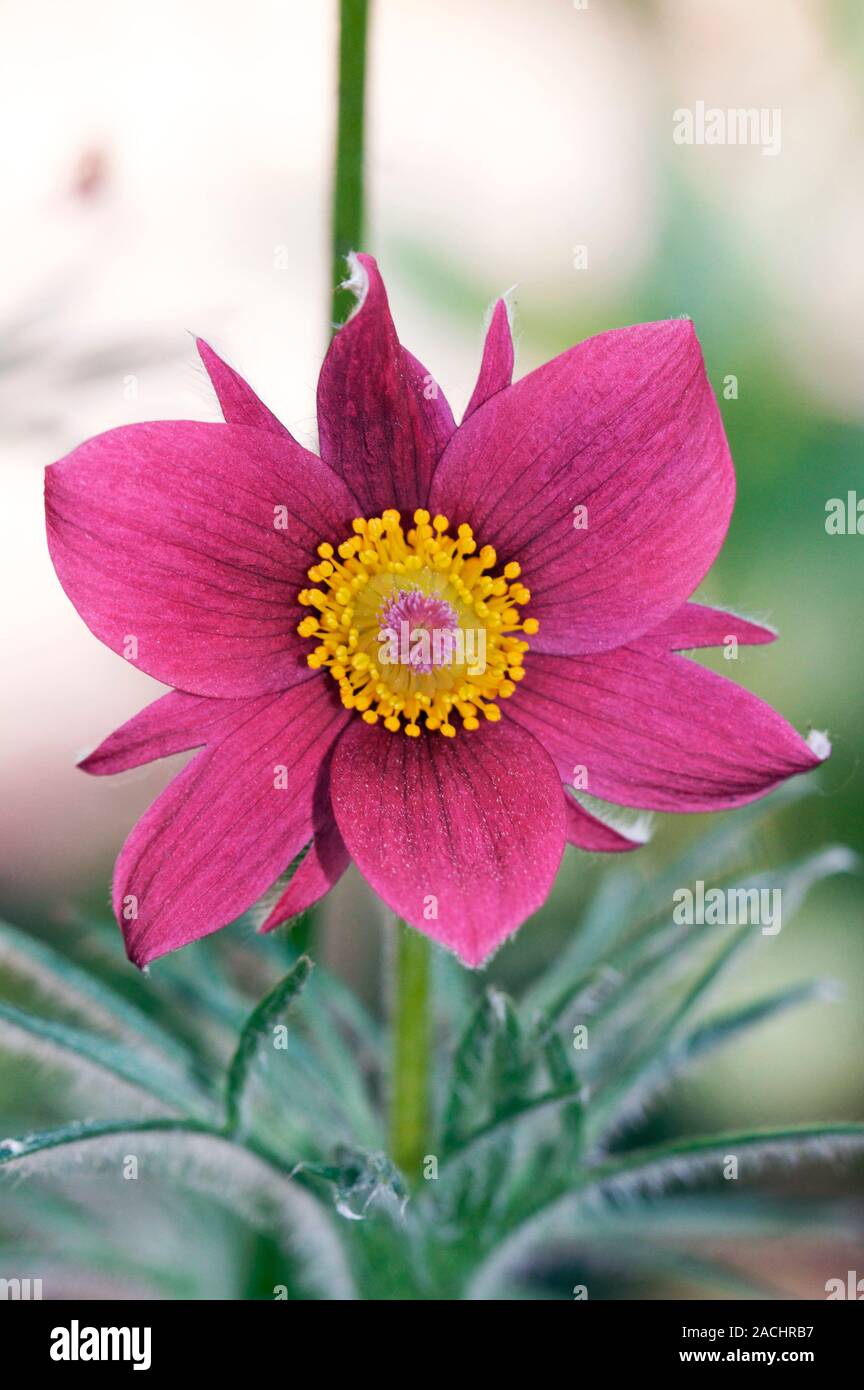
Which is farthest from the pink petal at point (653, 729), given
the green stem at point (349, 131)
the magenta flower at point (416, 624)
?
the green stem at point (349, 131)

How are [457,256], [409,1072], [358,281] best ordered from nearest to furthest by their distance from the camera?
[358,281] → [409,1072] → [457,256]

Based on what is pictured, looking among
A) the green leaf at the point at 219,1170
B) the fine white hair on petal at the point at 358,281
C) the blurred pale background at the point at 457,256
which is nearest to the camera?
the fine white hair on petal at the point at 358,281

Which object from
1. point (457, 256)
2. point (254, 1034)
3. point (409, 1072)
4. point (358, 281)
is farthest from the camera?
point (457, 256)

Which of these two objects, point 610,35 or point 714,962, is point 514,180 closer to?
point 610,35

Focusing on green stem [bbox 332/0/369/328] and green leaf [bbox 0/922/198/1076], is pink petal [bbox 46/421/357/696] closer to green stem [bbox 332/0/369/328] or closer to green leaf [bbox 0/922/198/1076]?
green stem [bbox 332/0/369/328]

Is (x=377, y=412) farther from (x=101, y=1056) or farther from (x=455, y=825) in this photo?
(x=101, y=1056)

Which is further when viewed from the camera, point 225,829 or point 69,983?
point 69,983

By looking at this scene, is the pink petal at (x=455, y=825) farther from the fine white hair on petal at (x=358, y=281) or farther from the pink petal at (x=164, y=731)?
the fine white hair on petal at (x=358, y=281)

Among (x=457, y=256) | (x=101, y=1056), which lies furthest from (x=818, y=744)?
(x=457, y=256)

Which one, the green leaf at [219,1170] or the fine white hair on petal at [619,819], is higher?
the fine white hair on petal at [619,819]
